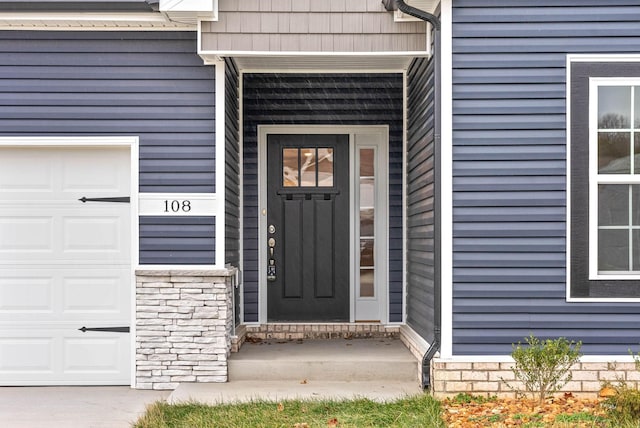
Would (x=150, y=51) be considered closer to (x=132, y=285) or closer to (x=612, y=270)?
(x=132, y=285)

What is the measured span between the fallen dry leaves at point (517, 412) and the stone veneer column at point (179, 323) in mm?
→ 1970

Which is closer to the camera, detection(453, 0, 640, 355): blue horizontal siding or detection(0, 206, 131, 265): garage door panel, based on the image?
detection(453, 0, 640, 355): blue horizontal siding

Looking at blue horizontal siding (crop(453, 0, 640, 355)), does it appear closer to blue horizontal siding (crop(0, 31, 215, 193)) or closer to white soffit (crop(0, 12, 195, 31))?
blue horizontal siding (crop(0, 31, 215, 193))

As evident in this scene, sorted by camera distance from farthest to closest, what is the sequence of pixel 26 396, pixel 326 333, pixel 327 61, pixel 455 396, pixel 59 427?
1. pixel 326 333
2. pixel 327 61
3. pixel 26 396
4. pixel 455 396
5. pixel 59 427

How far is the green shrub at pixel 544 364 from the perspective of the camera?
4.90m

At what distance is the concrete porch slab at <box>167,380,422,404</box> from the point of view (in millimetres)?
5312

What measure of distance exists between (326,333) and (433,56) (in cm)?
310

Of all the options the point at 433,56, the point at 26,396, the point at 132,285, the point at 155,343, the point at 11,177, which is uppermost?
the point at 433,56

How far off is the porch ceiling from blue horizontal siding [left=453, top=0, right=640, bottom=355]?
634 mm

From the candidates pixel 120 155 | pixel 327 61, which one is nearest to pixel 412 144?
pixel 327 61

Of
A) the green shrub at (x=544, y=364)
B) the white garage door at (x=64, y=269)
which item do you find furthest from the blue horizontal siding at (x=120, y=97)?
the green shrub at (x=544, y=364)

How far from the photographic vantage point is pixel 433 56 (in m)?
5.46

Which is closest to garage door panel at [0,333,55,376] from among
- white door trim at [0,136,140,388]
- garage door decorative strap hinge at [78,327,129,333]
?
garage door decorative strap hinge at [78,327,129,333]

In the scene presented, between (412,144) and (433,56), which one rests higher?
(433,56)
